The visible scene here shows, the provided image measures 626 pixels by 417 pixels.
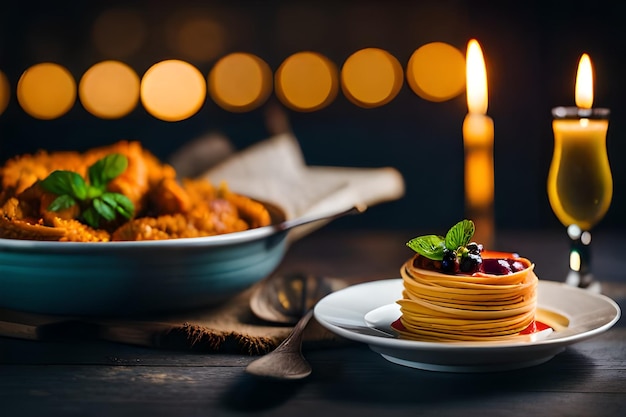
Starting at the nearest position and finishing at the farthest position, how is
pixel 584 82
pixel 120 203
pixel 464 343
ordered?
pixel 464 343 → pixel 120 203 → pixel 584 82

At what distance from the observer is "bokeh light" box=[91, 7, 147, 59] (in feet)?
11.2

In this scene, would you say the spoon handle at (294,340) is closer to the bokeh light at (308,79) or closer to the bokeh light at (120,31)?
the bokeh light at (308,79)

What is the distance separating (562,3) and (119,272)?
6.94 feet

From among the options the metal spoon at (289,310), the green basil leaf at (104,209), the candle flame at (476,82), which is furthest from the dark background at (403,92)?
the green basil leaf at (104,209)

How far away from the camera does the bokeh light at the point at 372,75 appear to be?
3.31 m

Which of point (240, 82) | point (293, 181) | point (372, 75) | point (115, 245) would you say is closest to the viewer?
A: point (115, 245)

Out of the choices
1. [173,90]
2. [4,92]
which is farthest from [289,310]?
[4,92]

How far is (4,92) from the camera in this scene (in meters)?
3.61

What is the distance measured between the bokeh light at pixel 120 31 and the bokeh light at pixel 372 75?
862 mm

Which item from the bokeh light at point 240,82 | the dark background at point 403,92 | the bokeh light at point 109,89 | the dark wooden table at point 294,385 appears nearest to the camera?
the dark wooden table at point 294,385

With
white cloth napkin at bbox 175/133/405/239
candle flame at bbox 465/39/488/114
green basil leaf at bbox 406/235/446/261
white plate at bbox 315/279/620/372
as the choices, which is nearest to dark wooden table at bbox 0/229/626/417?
white plate at bbox 315/279/620/372

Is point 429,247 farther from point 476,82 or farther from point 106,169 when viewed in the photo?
point 106,169

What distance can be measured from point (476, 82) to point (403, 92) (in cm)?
198

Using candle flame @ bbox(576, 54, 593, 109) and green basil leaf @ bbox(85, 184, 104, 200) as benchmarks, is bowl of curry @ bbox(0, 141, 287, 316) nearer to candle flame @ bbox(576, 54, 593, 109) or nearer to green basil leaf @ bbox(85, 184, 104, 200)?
green basil leaf @ bbox(85, 184, 104, 200)
